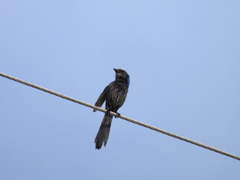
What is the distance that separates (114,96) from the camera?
788 centimetres

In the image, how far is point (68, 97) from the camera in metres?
5.13

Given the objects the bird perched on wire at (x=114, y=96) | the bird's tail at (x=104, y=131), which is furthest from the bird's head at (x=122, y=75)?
the bird's tail at (x=104, y=131)

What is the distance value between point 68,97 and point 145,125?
1184 mm

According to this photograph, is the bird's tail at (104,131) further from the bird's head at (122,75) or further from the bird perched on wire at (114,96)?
the bird's head at (122,75)

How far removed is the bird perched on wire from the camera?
7176 millimetres

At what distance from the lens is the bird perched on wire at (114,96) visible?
7.18m

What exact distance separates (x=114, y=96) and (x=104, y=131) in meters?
1.10

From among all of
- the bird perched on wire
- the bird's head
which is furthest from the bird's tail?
the bird's head

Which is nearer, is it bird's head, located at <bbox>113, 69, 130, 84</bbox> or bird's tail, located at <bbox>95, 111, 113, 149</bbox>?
bird's tail, located at <bbox>95, 111, 113, 149</bbox>

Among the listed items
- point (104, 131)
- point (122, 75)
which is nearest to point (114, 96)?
point (122, 75)

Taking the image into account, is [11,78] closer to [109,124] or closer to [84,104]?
[84,104]

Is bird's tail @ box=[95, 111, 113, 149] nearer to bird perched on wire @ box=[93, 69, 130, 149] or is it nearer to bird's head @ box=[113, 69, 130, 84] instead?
bird perched on wire @ box=[93, 69, 130, 149]

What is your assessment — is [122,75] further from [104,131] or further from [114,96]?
[104,131]

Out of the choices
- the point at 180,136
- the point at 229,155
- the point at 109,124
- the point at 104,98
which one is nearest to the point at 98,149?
the point at 109,124
